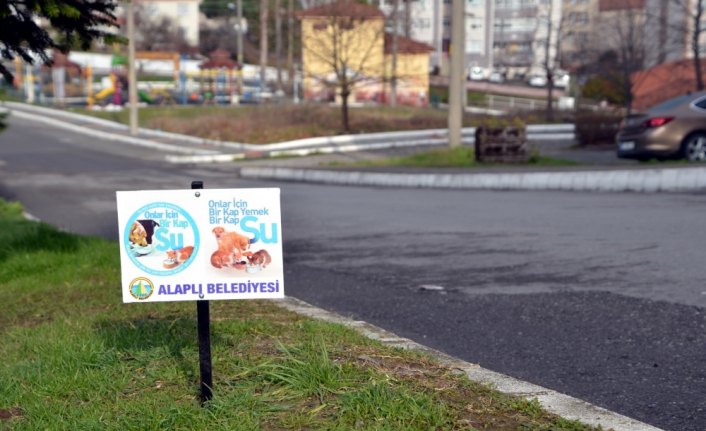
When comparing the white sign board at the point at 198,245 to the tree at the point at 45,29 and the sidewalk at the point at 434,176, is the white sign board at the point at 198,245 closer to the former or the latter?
the sidewalk at the point at 434,176

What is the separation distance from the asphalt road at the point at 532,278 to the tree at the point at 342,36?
2249 cm

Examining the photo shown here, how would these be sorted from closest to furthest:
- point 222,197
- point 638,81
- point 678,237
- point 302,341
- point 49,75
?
point 222,197, point 302,341, point 678,237, point 638,81, point 49,75

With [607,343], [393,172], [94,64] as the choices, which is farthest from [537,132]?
[94,64]

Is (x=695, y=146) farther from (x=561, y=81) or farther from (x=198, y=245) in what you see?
(x=561, y=81)

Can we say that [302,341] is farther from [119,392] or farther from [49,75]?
[49,75]

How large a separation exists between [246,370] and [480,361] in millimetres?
1722

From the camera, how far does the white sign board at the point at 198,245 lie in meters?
4.27

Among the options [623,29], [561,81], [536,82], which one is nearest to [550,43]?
[623,29]

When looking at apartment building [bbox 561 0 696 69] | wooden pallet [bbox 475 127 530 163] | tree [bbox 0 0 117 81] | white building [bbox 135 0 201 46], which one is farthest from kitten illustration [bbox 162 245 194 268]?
white building [bbox 135 0 201 46]

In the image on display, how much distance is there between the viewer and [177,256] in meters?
4.31

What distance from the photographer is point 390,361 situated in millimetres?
5113

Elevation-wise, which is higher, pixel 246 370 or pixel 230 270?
pixel 230 270

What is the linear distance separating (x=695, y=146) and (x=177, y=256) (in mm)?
15370

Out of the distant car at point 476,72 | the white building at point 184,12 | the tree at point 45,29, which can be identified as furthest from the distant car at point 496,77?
the white building at point 184,12
